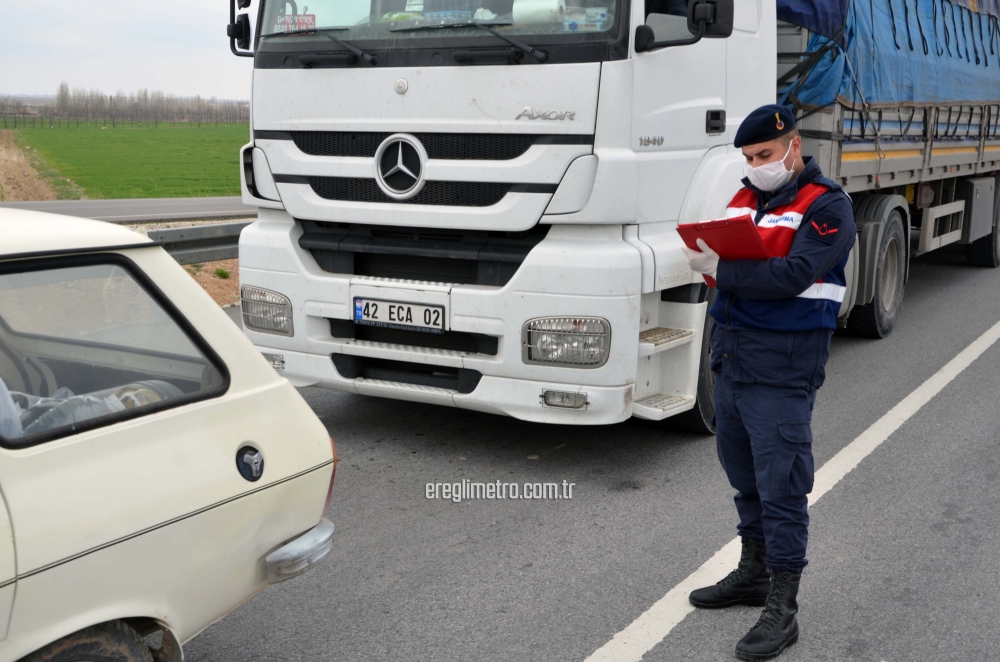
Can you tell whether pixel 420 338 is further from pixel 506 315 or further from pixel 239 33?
pixel 239 33

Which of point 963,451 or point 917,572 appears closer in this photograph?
point 917,572

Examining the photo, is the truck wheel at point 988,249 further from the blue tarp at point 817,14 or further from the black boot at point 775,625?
the black boot at point 775,625

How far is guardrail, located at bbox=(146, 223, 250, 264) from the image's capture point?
7961 millimetres

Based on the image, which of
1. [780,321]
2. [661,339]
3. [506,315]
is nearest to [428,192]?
[506,315]

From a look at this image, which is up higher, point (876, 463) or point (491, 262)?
point (491, 262)

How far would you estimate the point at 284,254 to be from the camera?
5402 millimetres

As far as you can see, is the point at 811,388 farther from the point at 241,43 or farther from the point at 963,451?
the point at 241,43

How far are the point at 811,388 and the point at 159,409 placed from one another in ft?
6.91

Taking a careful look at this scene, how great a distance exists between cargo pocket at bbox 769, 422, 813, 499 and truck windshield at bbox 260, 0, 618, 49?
2.15 m

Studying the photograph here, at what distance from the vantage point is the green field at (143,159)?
38.5 m

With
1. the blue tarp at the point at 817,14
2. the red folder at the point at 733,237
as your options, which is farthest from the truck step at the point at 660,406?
the blue tarp at the point at 817,14

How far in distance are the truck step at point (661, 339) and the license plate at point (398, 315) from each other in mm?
1000

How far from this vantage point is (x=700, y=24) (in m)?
4.60

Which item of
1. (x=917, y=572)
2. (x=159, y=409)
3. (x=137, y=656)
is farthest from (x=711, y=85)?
(x=137, y=656)
